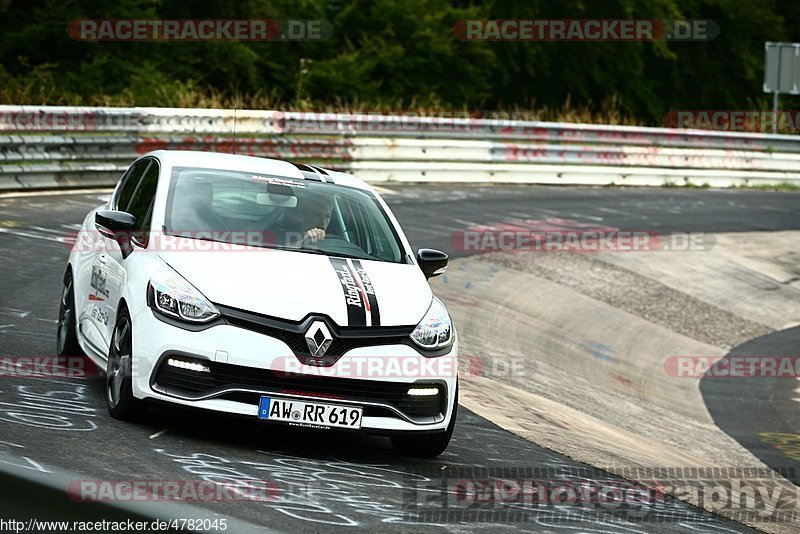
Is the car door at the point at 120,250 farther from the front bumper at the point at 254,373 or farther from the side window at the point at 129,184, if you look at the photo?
the front bumper at the point at 254,373

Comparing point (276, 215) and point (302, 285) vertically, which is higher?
point (276, 215)

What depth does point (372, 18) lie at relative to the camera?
44.1 m

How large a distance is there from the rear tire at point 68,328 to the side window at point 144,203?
0.93m

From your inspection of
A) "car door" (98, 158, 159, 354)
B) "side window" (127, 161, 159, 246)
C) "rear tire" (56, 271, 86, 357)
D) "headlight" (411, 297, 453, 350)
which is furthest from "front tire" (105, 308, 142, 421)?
"headlight" (411, 297, 453, 350)

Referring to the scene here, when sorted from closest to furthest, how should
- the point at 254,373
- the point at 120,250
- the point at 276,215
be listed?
the point at 254,373 → the point at 120,250 → the point at 276,215

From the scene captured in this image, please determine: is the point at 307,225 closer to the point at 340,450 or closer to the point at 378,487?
the point at 340,450

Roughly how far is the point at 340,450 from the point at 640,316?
10492mm

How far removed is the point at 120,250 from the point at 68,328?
140 centimetres

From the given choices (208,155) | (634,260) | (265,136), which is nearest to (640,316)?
(634,260)

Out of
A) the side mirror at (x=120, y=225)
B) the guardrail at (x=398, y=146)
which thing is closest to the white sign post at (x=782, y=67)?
the guardrail at (x=398, y=146)

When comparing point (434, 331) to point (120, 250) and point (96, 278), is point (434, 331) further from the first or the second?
point (96, 278)

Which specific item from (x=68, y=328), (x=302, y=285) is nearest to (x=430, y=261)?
(x=302, y=285)

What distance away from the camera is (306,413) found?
23.3 ft

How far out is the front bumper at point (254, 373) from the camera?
7.01 metres
